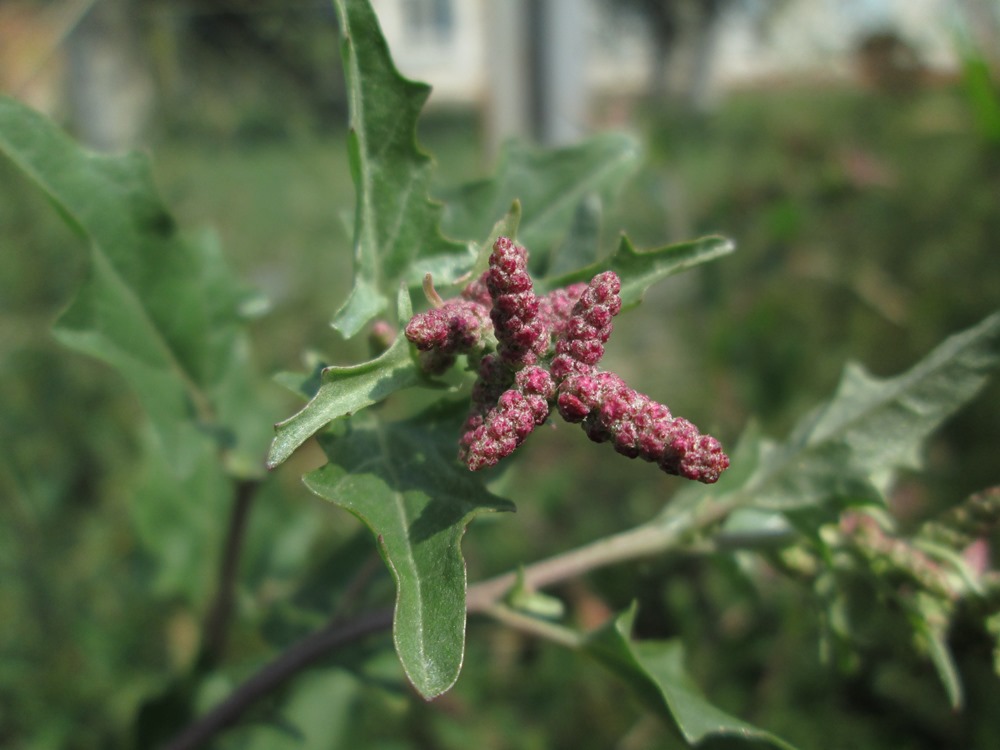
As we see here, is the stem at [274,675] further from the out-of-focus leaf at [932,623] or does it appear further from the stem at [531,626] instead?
the out-of-focus leaf at [932,623]

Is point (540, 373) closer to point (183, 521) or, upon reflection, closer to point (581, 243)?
point (581, 243)

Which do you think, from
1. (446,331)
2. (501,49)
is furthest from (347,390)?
(501,49)

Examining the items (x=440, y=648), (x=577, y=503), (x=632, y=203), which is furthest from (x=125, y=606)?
(x=632, y=203)

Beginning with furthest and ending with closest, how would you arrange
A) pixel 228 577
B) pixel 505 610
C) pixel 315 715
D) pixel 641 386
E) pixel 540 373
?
pixel 641 386 < pixel 315 715 < pixel 228 577 < pixel 505 610 < pixel 540 373

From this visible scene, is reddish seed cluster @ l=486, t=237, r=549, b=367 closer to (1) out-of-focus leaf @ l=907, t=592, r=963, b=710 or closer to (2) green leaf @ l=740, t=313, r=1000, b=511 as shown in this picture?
(2) green leaf @ l=740, t=313, r=1000, b=511

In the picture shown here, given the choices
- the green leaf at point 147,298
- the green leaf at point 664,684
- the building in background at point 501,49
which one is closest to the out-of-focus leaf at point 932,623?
the green leaf at point 664,684

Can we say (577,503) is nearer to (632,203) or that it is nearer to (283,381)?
(283,381)
